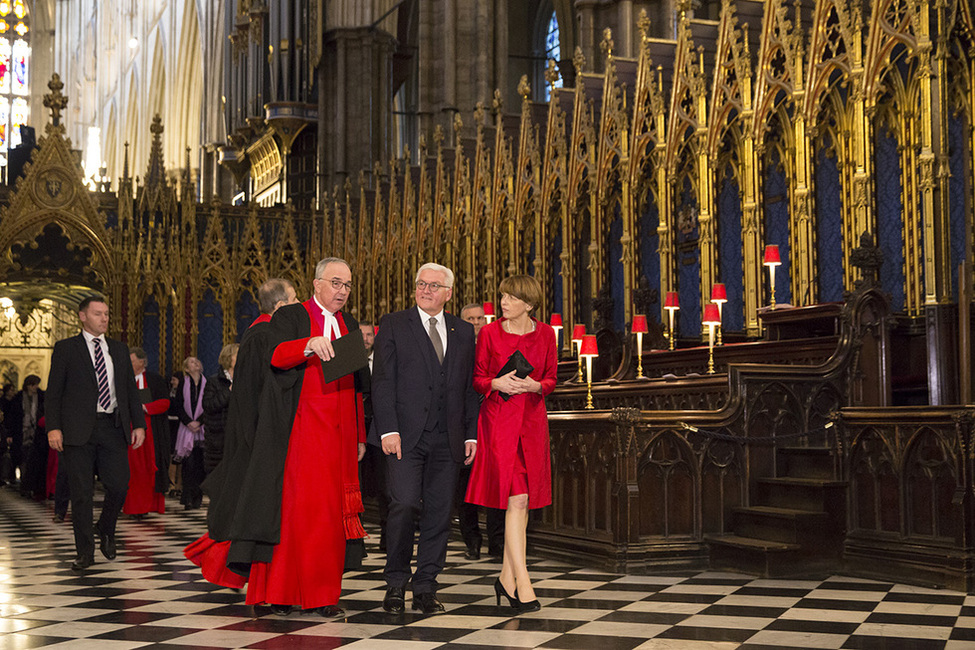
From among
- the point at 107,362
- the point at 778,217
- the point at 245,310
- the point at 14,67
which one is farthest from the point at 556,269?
the point at 14,67

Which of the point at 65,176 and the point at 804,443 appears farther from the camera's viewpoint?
the point at 65,176

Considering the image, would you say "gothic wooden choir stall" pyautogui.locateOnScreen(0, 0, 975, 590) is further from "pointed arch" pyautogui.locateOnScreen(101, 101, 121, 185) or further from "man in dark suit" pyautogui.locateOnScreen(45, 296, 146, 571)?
"pointed arch" pyautogui.locateOnScreen(101, 101, 121, 185)

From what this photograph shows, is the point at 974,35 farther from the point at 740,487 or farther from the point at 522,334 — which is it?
the point at 522,334

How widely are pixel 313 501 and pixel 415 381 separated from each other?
0.67 m

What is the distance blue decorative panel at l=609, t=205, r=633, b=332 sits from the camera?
1273 cm

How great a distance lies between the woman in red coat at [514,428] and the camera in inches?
199

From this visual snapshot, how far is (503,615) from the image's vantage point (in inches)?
200

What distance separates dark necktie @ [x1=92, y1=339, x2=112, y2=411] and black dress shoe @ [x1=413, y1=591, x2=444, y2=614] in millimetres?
2915

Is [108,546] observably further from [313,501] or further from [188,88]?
[188,88]

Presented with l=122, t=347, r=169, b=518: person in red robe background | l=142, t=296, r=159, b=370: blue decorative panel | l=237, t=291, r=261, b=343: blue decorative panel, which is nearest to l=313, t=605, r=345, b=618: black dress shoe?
l=122, t=347, r=169, b=518: person in red robe background

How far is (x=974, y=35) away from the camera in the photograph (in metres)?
A: 8.43

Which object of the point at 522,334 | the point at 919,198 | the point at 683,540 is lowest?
the point at 683,540

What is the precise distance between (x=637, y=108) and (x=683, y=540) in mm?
6061

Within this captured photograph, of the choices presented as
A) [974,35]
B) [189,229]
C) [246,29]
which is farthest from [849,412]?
[246,29]
